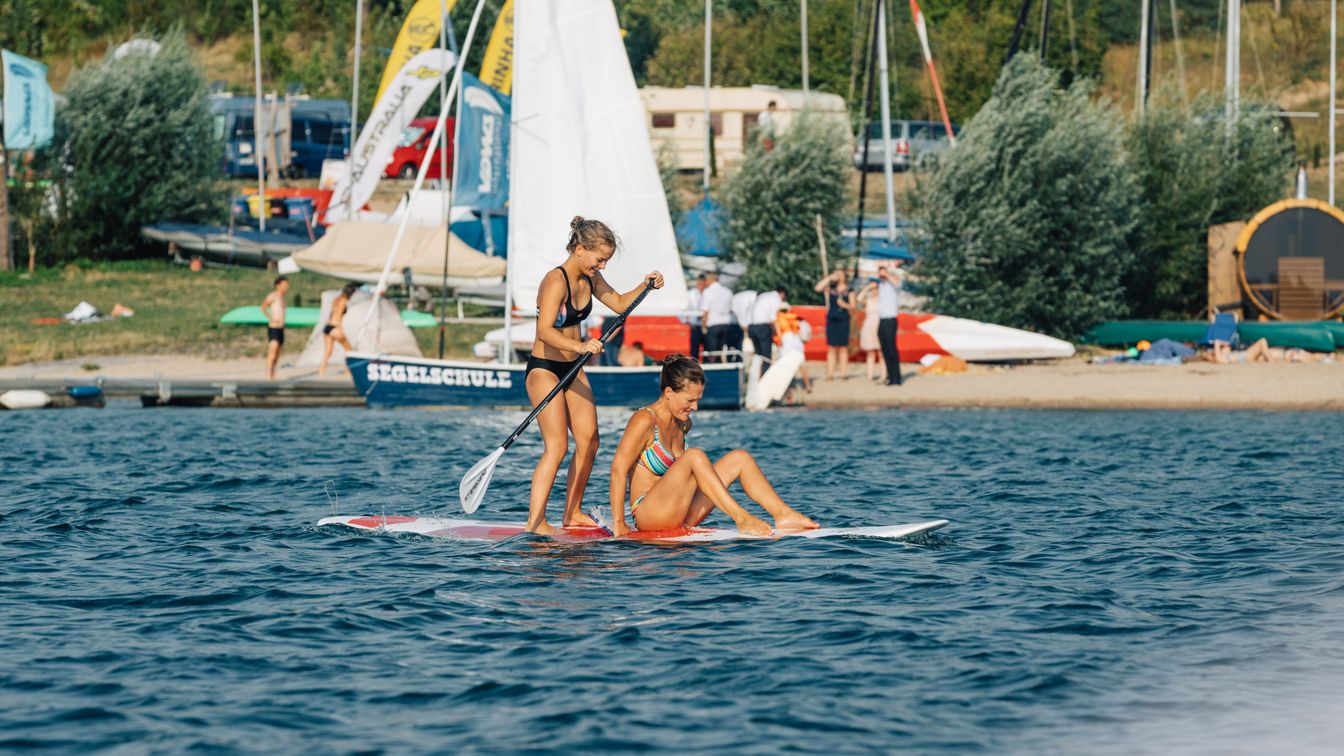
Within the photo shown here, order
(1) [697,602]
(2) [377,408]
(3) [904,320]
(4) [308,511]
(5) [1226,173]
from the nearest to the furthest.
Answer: (1) [697,602]
(4) [308,511]
(2) [377,408]
(3) [904,320]
(5) [1226,173]

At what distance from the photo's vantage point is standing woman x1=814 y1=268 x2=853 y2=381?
26.4m

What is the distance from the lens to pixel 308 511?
47.5 ft

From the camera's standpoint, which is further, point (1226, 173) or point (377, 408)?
point (1226, 173)

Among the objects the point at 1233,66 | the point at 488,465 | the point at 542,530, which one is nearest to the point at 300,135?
the point at 1233,66

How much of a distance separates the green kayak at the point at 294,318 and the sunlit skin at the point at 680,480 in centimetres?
2046

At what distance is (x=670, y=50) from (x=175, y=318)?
102ft

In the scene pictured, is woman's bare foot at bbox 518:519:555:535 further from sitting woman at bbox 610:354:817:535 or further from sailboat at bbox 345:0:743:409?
sailboat at bbox 345:0:743:409

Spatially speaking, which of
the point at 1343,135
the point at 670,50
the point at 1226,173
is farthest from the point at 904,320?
the point at 670,50

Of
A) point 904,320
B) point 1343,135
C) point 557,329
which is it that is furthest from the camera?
point 1343,135

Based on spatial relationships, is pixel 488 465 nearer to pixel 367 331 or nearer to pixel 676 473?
pixel 676 473

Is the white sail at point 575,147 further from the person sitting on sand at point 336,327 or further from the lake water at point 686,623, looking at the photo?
the lake water at point 686,623

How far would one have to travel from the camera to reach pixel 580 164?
22312mm

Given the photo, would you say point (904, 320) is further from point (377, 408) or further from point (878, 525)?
point (878, 525)

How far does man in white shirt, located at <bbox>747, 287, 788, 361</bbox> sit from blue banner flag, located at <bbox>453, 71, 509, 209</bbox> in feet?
14.1
